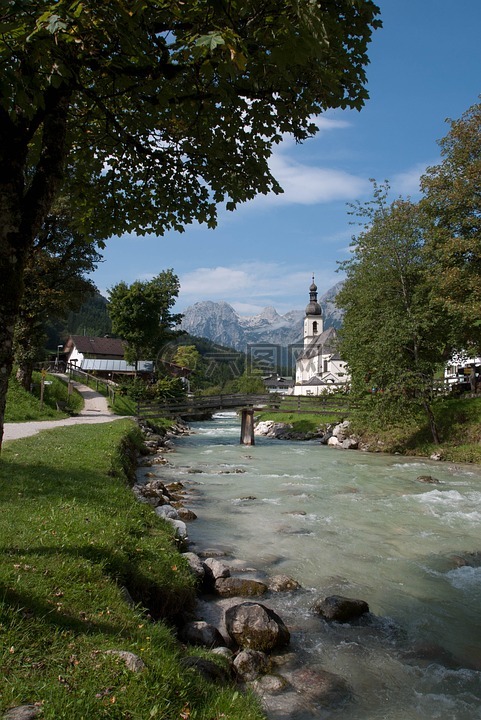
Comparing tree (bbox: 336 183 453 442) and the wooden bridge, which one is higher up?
tree (bbox: 336 183 453 442)

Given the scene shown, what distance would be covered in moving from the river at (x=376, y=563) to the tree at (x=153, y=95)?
4827 millimetres

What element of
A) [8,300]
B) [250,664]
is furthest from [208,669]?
[8,300]

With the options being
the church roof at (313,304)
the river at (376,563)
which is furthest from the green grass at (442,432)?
the church roof at (313,304)

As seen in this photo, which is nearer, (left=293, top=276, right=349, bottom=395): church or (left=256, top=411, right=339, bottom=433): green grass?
(left=256, top=411, right=339, bottom=433): green grass

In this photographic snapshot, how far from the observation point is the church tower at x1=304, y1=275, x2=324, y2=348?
11475cm

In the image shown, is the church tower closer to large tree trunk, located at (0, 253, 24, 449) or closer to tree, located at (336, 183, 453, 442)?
tree, located at (336, 183, 453, 442)

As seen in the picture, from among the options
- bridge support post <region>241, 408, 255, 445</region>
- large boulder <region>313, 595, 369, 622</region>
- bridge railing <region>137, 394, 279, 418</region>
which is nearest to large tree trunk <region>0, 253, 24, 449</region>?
large boulder <region>313, 595, 369, 622</region>

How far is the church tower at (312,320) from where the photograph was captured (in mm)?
114750

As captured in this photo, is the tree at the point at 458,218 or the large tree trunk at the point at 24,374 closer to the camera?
the tree at the point at 458,218

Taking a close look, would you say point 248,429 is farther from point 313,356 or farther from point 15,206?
point 313,356

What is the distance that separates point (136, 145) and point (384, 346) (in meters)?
19.7

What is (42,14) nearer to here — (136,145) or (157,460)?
(136,145)

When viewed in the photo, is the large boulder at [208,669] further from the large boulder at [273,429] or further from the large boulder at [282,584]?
the large boulder at [273,429]

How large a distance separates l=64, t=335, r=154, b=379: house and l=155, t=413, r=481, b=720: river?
4893cm
